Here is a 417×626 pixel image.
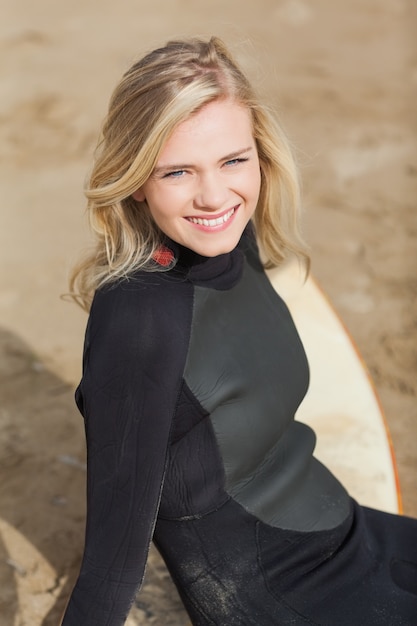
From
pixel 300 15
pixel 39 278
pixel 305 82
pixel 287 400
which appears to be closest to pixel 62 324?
pixel 39 278

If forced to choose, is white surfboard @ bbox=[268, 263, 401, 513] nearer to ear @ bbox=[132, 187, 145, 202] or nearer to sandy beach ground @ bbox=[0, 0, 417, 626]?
sandy beach ground @ bbox=[0, 0, 417, 626]

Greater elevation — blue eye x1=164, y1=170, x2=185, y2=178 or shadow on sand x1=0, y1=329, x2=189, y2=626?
blue eye x1=164, y1=170, x2=185, y2=178

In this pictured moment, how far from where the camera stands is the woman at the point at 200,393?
69.1 inches

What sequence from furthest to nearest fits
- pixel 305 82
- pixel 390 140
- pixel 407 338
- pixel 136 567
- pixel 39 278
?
pixel 305 82, pixel 390 140, pixel 39 278, pixel 407 338, pixel 136 567

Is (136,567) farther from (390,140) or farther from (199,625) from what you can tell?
(390,140)

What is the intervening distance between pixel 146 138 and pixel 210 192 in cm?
16

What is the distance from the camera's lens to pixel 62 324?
164 inches

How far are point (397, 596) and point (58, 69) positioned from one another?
477 centimetres

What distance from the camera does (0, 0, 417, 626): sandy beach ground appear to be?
3.14 metres

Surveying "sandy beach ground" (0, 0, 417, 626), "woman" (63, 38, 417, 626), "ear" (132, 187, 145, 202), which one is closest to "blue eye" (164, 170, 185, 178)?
"woman" (63, 38, 417, 626)

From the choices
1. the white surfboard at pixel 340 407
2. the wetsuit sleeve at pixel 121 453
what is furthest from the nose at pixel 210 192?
the white surfboard at pixel 340 407

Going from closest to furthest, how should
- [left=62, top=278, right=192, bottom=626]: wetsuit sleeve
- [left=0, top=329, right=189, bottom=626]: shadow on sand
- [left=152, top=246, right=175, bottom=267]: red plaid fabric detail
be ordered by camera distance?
[left=62, top=278, right=192, bottom=626]: wetsuit sleeve
[left=152, top=246, right=175, bottom=267]: red plaid fabric detail
[left=0, top=329, right=189, bottom=626]: shadow on sand

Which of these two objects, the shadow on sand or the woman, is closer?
the woman

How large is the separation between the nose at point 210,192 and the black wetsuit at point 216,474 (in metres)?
0.15
